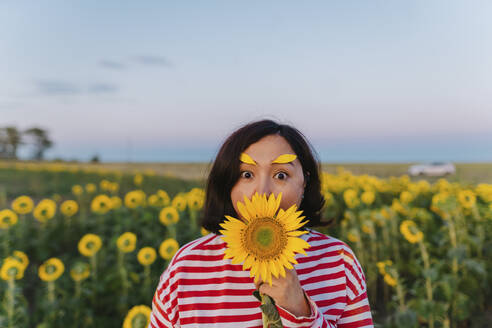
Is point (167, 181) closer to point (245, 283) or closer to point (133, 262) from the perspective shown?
point (133, 262)

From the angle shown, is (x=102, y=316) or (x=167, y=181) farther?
(x=167, y=181)

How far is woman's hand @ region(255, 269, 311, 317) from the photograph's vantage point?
1.14 meters

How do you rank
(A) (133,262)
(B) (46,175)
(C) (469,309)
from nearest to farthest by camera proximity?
(C) (469,309), (A) (133,262), (B) (46,175)

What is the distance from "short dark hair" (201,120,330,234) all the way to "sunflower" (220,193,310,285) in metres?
0.37

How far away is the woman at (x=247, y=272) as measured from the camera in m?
1.41

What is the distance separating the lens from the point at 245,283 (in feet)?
4.70

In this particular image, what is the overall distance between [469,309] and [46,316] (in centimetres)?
374

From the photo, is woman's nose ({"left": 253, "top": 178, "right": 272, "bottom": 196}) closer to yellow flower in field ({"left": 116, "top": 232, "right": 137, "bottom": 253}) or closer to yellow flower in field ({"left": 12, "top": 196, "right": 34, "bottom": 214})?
yellow flower in field ({"left": 116, "top": 232, "right": 137, "bottom": 253})

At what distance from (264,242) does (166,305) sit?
581 mm

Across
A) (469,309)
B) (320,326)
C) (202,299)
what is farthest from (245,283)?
(469,309)

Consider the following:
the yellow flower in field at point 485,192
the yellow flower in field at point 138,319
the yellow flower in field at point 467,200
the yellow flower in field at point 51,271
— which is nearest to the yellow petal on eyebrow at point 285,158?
the yellow flower in field at point 138,319

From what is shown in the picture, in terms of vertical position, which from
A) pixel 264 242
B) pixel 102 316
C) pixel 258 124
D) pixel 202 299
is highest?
pixel 258 124

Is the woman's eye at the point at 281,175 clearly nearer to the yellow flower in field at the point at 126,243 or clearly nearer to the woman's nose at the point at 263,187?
the woman's nose at the point at 263,187

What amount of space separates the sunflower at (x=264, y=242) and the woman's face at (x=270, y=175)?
0.23m
